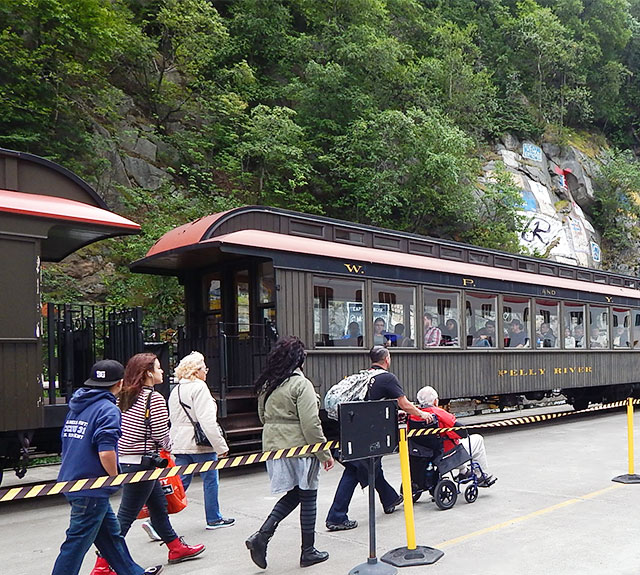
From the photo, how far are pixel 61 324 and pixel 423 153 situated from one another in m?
17.2

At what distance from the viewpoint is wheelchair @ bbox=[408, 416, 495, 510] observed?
6820 millimetres

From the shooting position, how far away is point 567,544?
542 centimetres

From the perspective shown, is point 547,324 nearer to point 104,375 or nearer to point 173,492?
point 173,492

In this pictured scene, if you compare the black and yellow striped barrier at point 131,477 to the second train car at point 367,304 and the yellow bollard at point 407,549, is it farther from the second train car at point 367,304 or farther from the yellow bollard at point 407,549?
the second train car at point 367,304

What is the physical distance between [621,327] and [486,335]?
610 cm

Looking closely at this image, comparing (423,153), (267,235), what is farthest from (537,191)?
(267,235)

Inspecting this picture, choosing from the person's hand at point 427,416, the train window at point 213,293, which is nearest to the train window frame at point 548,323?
the train window at point 213,293

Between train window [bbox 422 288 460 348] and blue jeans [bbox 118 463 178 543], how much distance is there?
7.25 meters

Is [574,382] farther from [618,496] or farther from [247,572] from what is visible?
[247,572]

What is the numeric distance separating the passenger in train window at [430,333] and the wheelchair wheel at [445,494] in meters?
5.03

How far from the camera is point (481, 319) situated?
514 inches

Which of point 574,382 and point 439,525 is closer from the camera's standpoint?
point 439,525

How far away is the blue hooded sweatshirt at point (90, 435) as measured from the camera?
407 cm

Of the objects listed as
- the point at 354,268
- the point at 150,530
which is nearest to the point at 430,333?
the point at 354,268
